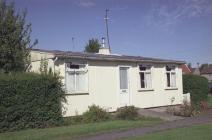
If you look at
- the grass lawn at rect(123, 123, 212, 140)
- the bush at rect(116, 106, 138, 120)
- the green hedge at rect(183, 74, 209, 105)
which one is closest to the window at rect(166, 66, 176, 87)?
the green hedge at rect(183, 74, 209, 105)

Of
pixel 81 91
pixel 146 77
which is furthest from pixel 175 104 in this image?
pixel 81 91

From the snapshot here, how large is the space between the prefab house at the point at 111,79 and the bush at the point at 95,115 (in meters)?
0.50

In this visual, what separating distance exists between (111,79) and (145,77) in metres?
3.45

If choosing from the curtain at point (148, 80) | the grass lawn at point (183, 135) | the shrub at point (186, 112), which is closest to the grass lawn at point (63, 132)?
the grass lawn at point (183, 135)

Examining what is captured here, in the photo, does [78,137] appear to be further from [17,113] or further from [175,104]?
[175,104]

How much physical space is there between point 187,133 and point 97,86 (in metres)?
7.53

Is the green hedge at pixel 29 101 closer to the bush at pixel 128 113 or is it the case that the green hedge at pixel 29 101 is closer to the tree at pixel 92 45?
the bush at pixel 128 113

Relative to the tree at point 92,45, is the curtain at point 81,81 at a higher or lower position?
lower

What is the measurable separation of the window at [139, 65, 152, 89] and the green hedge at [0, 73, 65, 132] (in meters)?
7.44

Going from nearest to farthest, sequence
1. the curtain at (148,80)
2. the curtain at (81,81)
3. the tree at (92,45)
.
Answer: the curtain at (81,81)
the curtain at (148,80)
the tree at (92,45)

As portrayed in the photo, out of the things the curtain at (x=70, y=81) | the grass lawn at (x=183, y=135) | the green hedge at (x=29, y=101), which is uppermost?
the curtain at (x=70, y=81)

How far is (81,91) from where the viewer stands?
2014 cm

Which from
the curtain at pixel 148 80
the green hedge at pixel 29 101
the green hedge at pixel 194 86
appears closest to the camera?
the green hedge at pixel 29 101

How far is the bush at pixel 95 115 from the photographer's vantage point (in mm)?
19344
